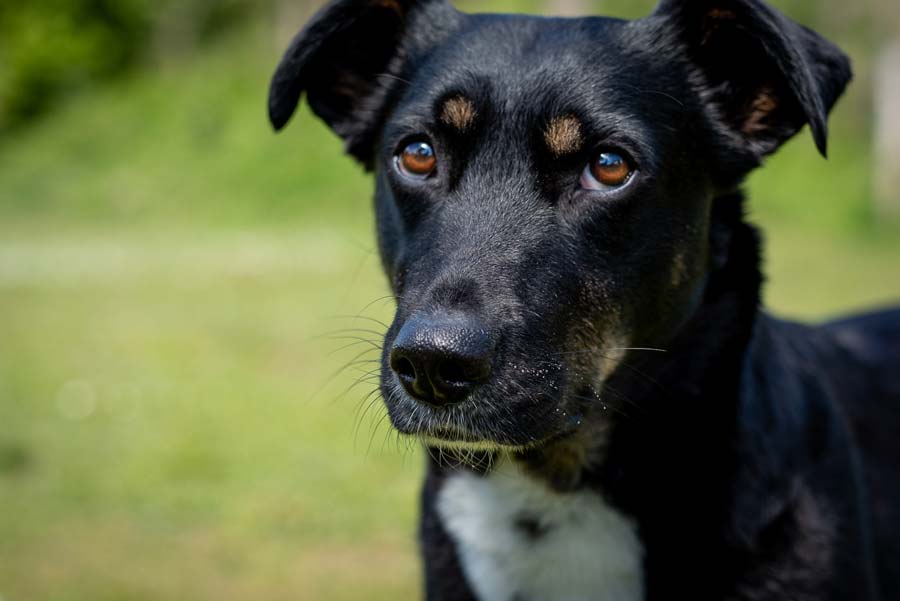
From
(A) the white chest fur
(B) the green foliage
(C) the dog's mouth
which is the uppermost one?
(C) the dog's mouth

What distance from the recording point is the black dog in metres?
2.55

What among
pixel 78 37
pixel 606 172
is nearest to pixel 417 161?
pixel 606 172

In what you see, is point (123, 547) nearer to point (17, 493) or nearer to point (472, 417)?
point (17, 493)

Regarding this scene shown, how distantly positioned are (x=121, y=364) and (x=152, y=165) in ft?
37.8

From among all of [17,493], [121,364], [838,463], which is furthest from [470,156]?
[121,364]

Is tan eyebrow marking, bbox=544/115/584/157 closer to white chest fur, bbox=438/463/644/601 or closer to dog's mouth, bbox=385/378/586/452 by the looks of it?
dog's mouth, bbox=385/378/586/452

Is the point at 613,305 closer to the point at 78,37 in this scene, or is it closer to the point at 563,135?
Result: the point at 563,135

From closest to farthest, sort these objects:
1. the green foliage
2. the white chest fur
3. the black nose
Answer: the black nose → the white chest fur → the green foliage

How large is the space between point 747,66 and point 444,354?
141 cm

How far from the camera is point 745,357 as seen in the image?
2.91m

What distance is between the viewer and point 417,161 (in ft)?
9.31

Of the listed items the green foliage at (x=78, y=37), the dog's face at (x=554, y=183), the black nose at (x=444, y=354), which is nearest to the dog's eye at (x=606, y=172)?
the dog's face at (x=554, y=183)

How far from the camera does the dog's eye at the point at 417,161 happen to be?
111 inches

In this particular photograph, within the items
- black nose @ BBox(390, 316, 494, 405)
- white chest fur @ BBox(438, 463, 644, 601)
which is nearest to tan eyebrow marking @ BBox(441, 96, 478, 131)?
black nose @ BBox(390, 316, 494, 405)
